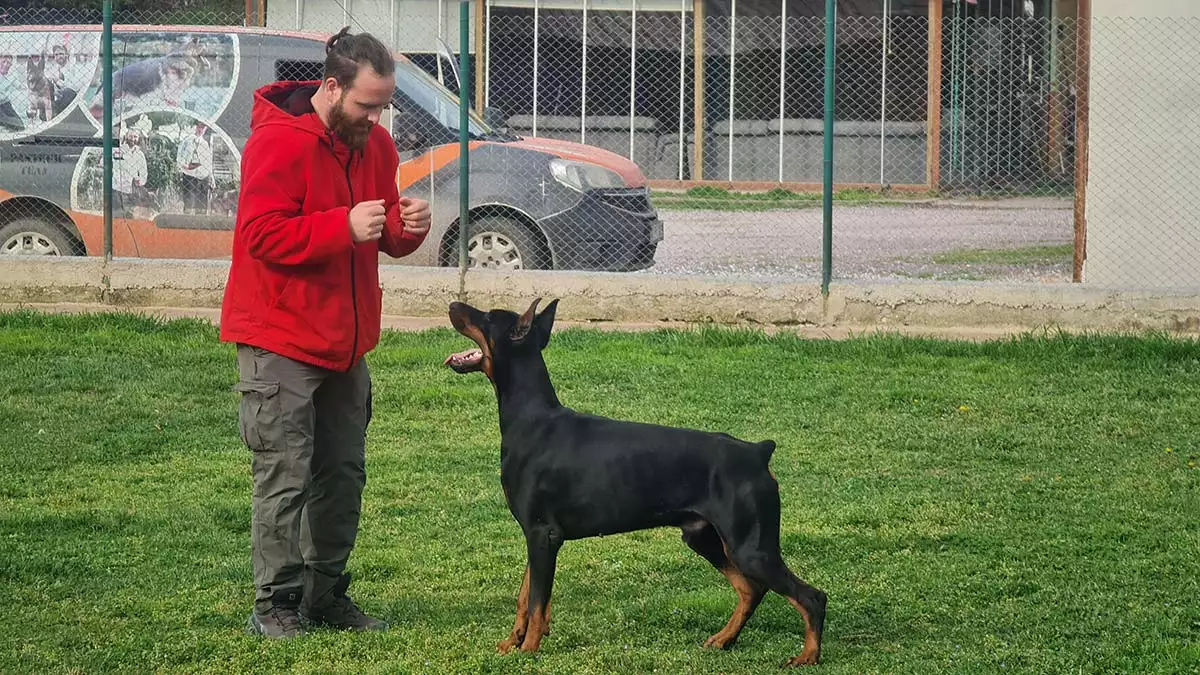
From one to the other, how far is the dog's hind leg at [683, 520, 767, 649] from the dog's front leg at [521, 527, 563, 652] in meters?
0.41

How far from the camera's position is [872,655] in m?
4.96

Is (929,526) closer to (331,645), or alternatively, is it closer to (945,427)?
(945,427)

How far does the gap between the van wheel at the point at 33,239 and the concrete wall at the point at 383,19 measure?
9.48ft

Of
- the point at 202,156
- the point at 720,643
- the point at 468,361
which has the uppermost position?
the point at 202,156

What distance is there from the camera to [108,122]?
11.4 meters

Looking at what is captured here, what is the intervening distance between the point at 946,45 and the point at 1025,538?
616 inches

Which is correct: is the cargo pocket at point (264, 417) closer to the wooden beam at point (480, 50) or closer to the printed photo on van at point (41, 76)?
the printed photo on van at point (41, 76)

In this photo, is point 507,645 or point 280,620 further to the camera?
point 280,620

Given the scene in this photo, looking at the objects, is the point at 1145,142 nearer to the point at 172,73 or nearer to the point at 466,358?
the point at 172,73

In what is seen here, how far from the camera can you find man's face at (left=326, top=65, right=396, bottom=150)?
4.78 metres

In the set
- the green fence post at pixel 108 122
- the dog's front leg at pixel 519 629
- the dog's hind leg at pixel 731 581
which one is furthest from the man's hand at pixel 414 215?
the green fence post at pixel 108 122

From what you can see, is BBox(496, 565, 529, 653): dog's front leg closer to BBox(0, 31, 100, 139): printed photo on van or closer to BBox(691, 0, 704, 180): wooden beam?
BBox(0, 31, 100, 139): printed photo on van

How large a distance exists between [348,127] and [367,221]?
0.35 metres

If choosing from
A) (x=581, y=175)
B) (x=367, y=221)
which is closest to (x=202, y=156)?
(x=581, y=175)
